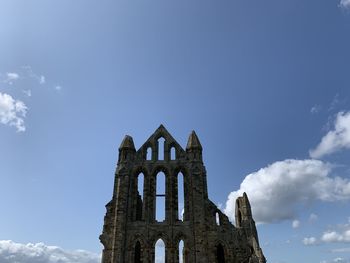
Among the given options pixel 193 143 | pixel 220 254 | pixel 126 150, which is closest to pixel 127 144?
pixel 126 150

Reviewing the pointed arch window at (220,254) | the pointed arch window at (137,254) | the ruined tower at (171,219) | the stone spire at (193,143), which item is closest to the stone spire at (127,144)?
the ruined tower at (171,219)

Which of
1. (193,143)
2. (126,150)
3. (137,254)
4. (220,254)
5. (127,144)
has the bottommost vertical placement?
(220,254)

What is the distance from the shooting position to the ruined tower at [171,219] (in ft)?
84.6

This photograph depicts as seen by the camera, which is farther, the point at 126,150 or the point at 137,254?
the point at 126,150

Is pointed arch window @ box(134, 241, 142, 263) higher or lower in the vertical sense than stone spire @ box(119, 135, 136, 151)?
lower

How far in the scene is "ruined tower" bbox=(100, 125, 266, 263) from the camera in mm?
25781

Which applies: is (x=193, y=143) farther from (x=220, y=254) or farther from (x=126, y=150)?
(x=220, y=254)

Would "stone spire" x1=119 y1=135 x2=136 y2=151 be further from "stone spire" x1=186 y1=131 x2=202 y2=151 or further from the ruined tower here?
"stone spire" x1=186 y1=131 x2=202 y2=151

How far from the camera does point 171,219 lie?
26.9 meters

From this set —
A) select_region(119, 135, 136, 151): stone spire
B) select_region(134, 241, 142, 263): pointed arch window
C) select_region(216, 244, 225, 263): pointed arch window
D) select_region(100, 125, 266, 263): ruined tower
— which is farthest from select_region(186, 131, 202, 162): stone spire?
select_region(134, 241, 142, 263): pointed arch window

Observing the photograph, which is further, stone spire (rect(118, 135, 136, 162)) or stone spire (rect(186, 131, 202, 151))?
stone spire (rect(186, 131, 202, 151))

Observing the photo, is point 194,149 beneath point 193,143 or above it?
beneath

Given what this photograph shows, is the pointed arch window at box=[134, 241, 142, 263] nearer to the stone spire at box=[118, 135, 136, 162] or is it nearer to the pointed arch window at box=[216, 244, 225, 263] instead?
the pointed arch window at box=[216, 244, 225, 263]

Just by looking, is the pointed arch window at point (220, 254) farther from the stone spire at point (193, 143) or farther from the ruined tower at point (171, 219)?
the stone spire at point (193, 143)
